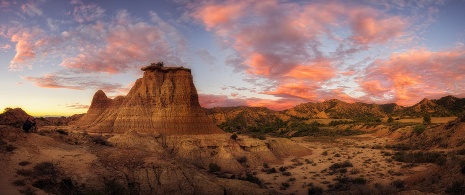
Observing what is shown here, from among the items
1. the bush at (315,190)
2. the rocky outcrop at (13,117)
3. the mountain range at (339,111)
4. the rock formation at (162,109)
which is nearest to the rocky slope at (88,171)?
the bush at (315,190)

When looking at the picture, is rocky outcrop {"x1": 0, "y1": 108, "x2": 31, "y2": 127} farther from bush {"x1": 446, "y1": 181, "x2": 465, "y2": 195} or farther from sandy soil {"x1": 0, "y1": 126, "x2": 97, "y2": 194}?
bush {"x1": 446, "y1": 181, "x2": 465, "y2": 195}

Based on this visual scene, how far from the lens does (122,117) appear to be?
122 ft

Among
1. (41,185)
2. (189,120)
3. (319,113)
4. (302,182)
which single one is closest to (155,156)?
(41,185)

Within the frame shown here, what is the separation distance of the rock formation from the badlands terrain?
0.44ft

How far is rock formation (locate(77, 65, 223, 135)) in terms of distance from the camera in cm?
3612

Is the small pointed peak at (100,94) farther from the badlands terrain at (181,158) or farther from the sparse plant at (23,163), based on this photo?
the sparse plant at (23,163)

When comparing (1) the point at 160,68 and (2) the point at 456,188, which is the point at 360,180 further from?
(1) the point at 160,68

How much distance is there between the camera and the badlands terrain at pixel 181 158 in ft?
54.3

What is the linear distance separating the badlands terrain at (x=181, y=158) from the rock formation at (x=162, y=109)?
0.44 ft

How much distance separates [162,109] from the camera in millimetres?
37375

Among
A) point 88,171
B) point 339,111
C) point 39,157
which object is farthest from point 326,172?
point 339,111

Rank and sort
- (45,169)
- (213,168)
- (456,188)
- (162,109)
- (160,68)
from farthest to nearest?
(160,68) < (162,109) < (213,168) < (45,169) < (456,188)

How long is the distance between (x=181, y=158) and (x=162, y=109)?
9058mm

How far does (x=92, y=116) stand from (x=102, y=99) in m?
3.82
